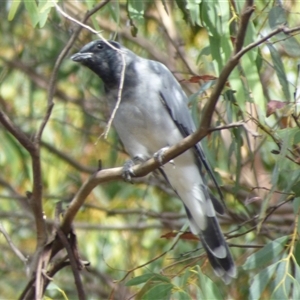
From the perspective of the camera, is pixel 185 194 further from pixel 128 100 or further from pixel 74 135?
pixel 74 135

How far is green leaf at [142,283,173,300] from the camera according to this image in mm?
2201

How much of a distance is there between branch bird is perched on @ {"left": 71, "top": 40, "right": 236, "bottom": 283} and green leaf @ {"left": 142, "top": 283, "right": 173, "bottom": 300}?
1.45ft

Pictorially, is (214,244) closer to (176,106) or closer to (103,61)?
(176,106)

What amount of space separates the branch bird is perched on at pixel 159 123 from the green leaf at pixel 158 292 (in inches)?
17.5

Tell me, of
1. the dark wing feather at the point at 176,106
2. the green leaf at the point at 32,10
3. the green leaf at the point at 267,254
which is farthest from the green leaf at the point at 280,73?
the green leaf at the point at 32,10

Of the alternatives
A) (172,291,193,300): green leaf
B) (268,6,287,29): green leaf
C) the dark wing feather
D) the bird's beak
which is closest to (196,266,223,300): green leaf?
(172,291,193,300): green leaf

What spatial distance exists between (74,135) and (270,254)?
2.28 metres

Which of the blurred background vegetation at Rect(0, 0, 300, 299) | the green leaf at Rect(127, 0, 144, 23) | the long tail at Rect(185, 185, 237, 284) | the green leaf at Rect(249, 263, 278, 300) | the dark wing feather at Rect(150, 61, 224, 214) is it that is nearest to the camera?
the green leaf at Rect(249, 263, 278, 300)

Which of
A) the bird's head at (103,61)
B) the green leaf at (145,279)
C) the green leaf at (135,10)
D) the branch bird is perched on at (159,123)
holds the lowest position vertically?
the green leaf at (145,279)

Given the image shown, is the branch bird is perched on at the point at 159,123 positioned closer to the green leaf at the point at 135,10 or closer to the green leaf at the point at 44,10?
the green leaf at the point at 135,10

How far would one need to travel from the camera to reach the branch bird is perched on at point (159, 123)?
2725 mm

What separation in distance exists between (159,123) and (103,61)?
345 mm

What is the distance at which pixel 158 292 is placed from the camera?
2.21m

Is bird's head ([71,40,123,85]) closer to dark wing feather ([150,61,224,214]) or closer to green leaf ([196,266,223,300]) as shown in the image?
dark wing feather ([150,61,224,214])
